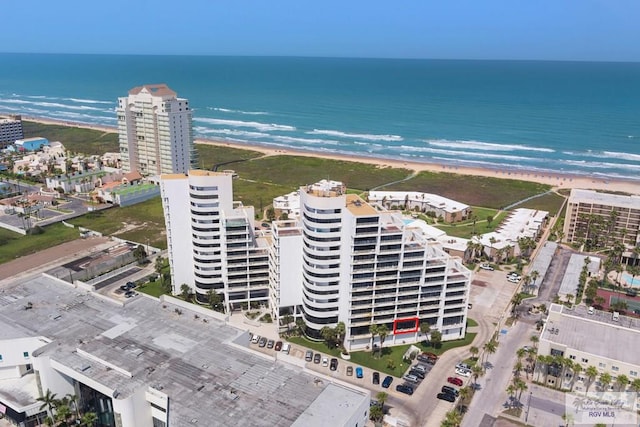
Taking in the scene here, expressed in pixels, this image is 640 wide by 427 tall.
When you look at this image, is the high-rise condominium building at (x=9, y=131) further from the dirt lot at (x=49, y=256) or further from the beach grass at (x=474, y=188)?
the beach grass at (x=474, y=188)

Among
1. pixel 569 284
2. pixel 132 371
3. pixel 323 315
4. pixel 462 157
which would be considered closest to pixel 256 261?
pixel 323 315

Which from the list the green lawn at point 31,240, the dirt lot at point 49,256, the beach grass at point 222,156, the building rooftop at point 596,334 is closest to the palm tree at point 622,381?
the building rooftop at point 596,334

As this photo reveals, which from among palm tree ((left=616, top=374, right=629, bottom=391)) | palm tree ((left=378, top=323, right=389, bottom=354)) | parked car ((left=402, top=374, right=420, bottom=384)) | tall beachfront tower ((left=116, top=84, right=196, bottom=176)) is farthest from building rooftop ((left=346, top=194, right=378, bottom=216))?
tall beachfront tower ((left=116, top=84, right=196, bottom=176))

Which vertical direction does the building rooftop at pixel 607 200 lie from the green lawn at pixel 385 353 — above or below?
above

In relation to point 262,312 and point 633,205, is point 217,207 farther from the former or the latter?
point 633,205

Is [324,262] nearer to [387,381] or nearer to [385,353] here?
[385,353]

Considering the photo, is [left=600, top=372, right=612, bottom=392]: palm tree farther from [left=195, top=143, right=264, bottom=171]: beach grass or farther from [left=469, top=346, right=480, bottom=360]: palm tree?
[left=195, top=143, right=264, bottom=171]: beach grass
